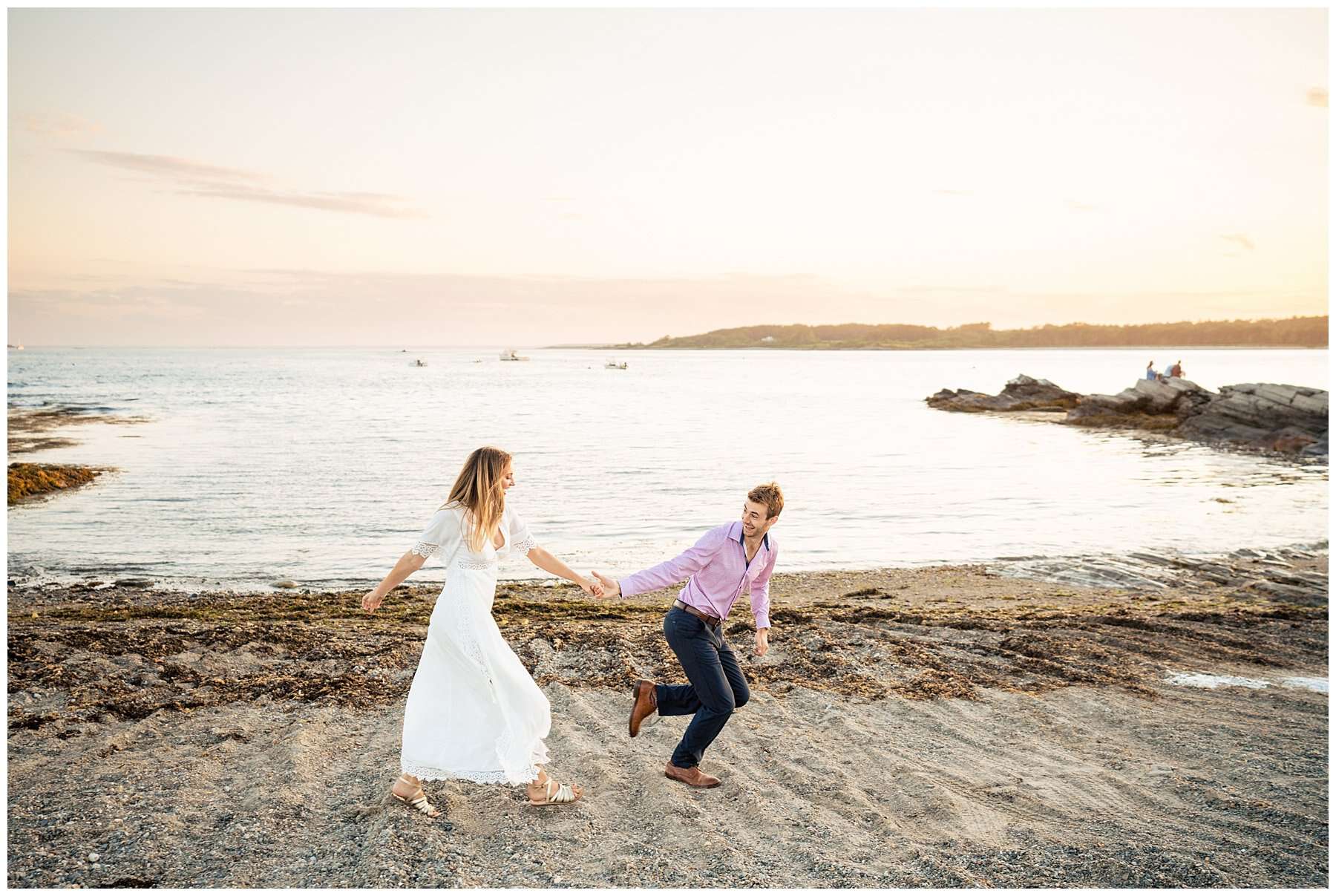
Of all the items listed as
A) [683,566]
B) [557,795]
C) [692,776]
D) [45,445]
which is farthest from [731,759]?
[45,445]

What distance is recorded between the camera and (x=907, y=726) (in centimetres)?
727

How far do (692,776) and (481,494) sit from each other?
2.42 m

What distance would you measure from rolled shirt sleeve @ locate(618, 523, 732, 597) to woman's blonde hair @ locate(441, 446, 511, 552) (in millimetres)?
978

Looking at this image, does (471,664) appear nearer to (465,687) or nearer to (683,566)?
(465,687)

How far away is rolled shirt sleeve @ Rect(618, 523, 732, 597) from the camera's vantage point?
5738 mm

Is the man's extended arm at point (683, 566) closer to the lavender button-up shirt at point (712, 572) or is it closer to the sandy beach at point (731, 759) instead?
the lavender button-up shirt at point (712, 572)

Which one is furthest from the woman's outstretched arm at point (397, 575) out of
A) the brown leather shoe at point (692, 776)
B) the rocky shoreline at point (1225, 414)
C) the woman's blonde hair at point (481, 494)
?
the rocky shoreline at point (1225, 414)

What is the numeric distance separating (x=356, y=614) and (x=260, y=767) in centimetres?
508

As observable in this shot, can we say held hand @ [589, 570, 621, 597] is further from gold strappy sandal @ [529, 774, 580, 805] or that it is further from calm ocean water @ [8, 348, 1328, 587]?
calm ocean water @ [8, 348, 1328, 587]

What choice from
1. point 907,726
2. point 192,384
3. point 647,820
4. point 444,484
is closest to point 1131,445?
point 444,484

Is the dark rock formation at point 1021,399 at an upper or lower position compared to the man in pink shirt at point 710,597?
lower

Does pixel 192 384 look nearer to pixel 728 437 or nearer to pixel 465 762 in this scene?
pixel 728 437

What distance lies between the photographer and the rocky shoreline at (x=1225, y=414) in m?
35.6

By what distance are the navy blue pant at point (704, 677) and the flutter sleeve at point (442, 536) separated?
1394 mm
